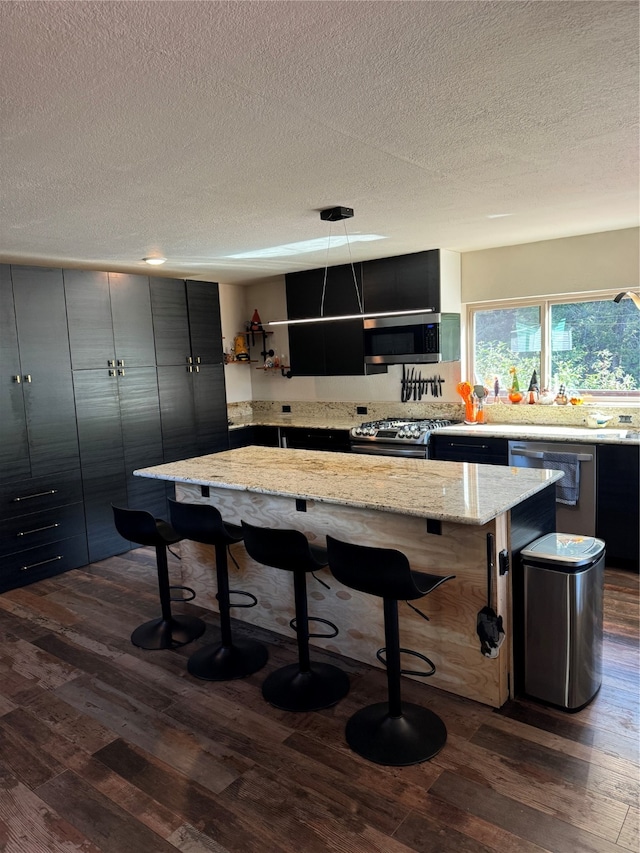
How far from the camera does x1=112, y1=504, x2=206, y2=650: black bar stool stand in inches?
124

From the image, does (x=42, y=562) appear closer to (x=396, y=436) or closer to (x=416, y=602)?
(x=396, y=436)

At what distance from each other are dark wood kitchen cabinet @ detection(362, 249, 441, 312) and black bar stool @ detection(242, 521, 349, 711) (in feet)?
9.63

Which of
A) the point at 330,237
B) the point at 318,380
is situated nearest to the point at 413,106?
the point at 330,237

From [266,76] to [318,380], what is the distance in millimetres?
4685

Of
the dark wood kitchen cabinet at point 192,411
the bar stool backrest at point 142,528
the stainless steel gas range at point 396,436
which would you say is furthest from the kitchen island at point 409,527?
the dark wood kitchen cabinet at point 192,411

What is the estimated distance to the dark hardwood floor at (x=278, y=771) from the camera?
6.31 ft

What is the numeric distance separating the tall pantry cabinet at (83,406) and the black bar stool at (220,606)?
192cm

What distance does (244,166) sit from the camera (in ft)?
8.15

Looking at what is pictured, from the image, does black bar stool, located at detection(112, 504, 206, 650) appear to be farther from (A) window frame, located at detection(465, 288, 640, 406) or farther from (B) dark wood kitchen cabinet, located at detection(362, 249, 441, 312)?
(A) window frame, located at detection(465, 288, 640, 406)

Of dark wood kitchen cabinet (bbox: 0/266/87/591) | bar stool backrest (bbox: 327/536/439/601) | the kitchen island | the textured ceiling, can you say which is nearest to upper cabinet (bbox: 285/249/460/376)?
the textured ceiling

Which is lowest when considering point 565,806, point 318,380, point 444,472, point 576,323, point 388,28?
point 565,806

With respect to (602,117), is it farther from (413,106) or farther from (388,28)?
(388,28)

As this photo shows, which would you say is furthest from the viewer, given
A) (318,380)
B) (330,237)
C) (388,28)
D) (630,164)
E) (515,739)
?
(318,380)

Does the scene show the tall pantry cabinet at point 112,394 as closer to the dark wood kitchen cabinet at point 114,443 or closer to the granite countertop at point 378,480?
the dark wood kitchen cabinet at point 114,443
